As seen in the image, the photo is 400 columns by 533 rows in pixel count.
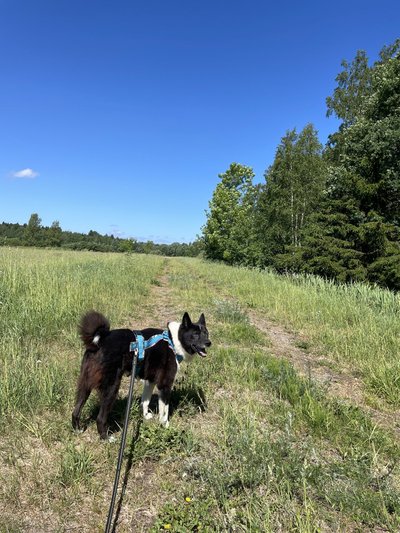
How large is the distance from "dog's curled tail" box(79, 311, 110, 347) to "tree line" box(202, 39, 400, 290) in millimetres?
14665

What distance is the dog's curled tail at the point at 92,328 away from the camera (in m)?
3.13

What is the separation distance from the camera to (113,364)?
3113mm

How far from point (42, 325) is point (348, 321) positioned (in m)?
6.86

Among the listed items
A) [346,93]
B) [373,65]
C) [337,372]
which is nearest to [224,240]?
[346,93]

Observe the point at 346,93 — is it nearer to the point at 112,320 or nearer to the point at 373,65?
the point at 373,65

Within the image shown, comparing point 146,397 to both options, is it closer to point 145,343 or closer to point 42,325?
point 145,343

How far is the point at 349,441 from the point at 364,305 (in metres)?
6.25

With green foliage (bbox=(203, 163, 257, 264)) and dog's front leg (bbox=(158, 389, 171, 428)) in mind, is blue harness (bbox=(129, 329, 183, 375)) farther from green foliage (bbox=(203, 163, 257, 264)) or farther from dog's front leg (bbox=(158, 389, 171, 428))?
green foliage (bbox=(203, 163, 257, 264))

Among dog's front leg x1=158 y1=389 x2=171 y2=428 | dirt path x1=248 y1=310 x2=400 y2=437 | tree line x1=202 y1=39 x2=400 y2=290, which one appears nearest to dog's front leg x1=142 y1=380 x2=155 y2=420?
dog's front leg x1=158 y1=389 x2=171 y2=428

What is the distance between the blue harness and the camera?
3.28 metres

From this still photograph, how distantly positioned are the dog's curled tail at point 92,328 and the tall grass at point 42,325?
890 millimetres

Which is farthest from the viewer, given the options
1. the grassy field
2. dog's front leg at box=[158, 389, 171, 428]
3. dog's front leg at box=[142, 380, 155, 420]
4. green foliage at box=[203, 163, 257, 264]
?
green foliage at box=[203, 163, 257, 264]

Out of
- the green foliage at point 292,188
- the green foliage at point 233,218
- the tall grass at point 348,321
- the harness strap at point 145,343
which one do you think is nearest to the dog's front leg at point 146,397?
the harness strap at point 145,343

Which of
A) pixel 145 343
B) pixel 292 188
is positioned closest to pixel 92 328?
pixel 145 343
